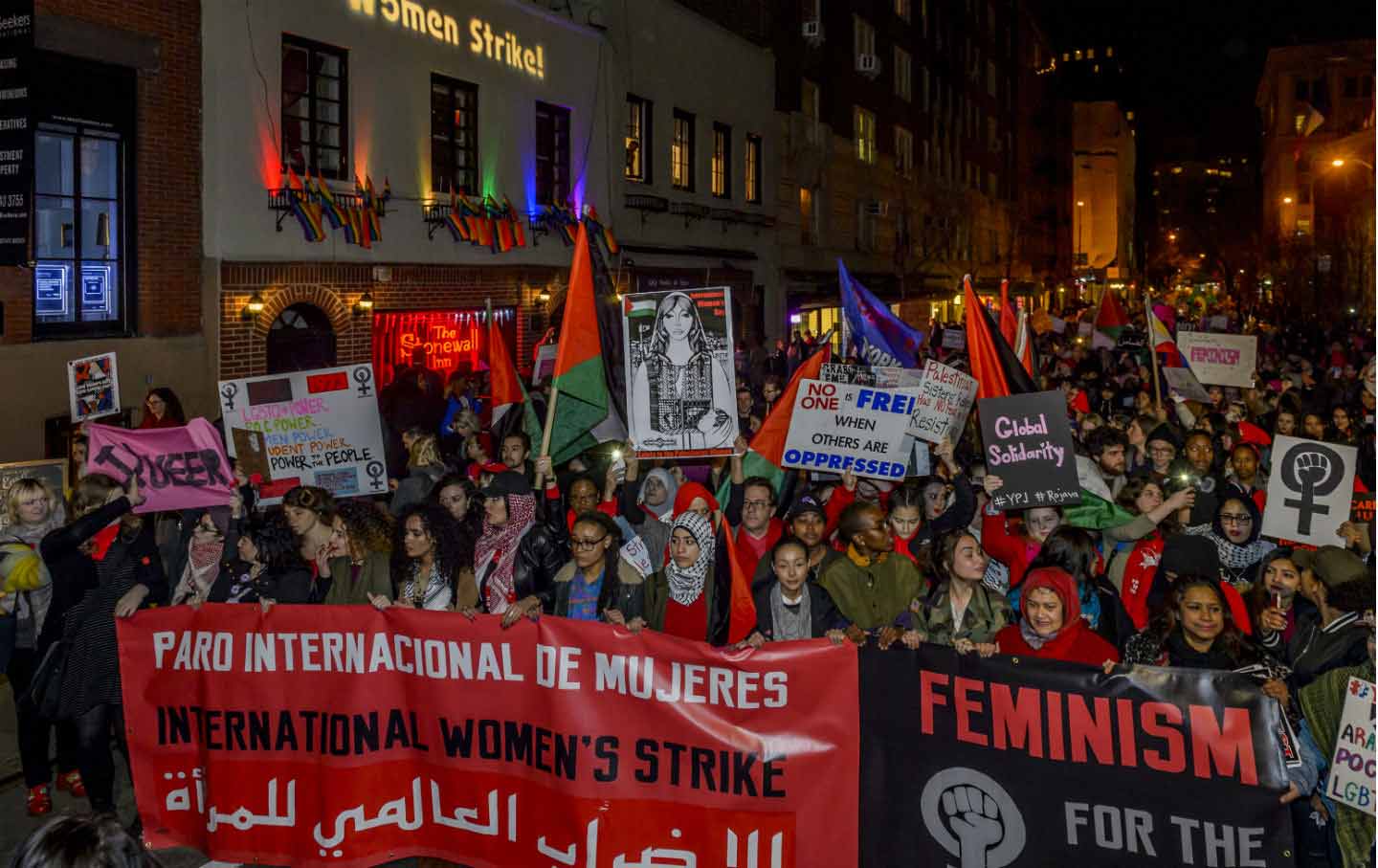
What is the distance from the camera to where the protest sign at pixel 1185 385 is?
551 inches

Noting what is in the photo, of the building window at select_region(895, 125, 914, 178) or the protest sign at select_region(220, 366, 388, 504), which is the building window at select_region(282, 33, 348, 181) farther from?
the building window at select_region(895, 125, 914, 178)

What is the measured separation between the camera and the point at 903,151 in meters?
44.8

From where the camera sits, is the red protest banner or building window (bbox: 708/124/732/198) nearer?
the red protest banner

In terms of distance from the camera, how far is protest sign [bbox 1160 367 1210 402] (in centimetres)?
1398

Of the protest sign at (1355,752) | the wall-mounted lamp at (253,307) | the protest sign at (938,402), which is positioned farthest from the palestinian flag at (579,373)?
the wall-mounted lamp at (253,307)

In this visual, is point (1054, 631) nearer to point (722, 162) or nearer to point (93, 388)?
point (93, 388)

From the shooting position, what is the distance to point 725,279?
28766 millimetres

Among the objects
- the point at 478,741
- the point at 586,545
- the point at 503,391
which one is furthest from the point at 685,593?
the point at 503,391

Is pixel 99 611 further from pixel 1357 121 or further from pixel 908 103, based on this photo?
pixel 1357 121

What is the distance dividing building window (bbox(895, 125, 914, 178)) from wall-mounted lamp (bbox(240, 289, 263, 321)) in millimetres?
30729

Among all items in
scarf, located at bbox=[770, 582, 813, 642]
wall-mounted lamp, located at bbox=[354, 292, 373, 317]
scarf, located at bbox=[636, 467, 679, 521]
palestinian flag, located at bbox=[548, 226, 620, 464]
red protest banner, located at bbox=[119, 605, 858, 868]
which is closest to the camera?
red protest banner, located at bbox=[119, 605, 858, 868]

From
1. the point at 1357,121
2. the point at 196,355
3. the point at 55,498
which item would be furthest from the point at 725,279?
the point at 1357,121

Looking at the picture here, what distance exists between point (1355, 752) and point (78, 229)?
43.8 ft

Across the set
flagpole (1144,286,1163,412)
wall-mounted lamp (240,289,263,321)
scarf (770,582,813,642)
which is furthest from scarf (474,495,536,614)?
wall-mounted lamp (240,289,263,321)
